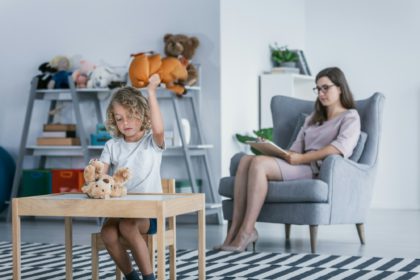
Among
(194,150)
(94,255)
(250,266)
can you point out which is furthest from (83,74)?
(94,255)

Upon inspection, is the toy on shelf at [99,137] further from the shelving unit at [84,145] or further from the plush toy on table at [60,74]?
the plush toy on table at [60,74]

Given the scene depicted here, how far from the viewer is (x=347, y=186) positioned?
470 cm

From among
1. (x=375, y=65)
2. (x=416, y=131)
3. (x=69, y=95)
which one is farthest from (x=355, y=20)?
(x=69, y=95)

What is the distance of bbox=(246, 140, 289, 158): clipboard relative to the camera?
4.65 m

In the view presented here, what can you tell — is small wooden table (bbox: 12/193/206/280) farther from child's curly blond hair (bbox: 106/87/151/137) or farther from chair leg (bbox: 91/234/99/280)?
child's curly blond hair (bbox: 106/87/151/137)

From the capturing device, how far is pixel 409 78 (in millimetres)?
7391

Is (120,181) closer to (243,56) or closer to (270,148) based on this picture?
(270,148)

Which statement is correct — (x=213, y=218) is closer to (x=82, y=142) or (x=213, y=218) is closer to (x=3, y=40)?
(x=82, y=142)

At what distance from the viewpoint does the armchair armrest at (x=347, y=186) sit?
15.0ft

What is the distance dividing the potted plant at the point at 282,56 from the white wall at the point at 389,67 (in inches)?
24.8

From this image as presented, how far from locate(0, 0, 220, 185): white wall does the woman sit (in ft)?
5.19

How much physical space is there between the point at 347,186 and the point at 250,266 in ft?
3.08

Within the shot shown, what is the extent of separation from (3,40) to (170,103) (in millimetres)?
1544

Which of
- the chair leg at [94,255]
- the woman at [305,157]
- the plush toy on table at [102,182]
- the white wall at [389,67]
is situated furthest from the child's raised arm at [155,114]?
the white wall at [389,67]
